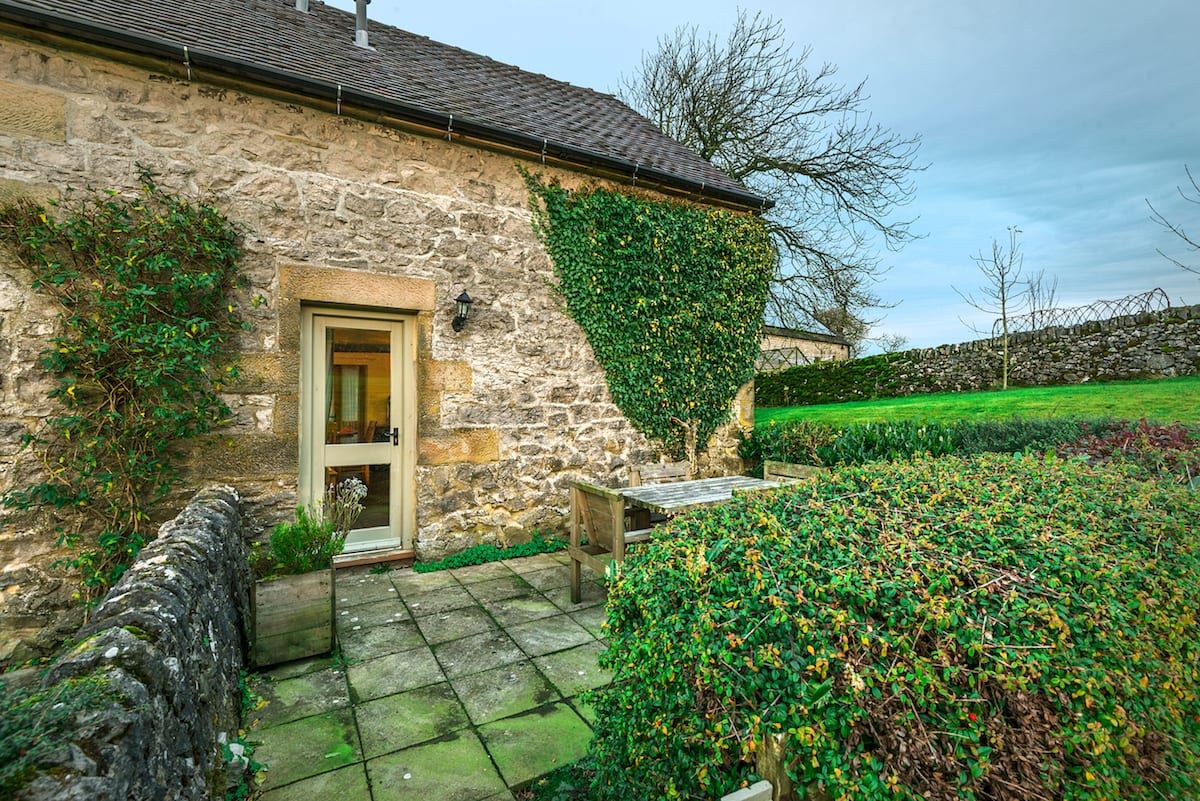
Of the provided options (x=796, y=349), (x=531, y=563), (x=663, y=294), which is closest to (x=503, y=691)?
(x=531, y=563)

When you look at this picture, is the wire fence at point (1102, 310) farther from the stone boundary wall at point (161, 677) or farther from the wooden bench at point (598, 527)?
the stone boundary wall at point (161, 677)

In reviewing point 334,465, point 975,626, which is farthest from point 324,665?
point 975,626

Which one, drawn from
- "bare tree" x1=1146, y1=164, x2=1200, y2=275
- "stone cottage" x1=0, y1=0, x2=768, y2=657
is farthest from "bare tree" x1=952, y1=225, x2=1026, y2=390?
"stone cottage" x1=0, y1=0, x2=768, y2=657

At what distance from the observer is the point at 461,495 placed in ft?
16.6

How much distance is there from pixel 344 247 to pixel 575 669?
158 inches

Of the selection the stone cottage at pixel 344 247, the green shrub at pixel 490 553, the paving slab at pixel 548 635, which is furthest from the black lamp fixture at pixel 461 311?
the paving slab at pixel 548 635

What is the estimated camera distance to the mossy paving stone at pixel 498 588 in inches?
163

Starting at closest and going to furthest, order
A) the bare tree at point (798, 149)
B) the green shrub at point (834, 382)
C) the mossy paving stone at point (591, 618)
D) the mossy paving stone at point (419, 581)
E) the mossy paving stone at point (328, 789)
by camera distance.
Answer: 1. the mossy paving stone at point (328, 789)
2. the mossy paving stone at point (591, 618)
3. the mossy paving stone at point (419, 581)
4. the bare tree at point (798, 149)
5. the green shrub at point (834, 382)

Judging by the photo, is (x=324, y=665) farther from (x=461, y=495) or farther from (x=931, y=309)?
(x=931, y=309)

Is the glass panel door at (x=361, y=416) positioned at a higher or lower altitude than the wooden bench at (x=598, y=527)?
higher

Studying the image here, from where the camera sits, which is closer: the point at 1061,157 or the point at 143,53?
the point at 143,53

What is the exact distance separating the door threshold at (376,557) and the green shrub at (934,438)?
4.62 m

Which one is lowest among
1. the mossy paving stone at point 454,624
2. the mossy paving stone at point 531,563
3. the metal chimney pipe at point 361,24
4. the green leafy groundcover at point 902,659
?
the mossy paving stone at point 454,624

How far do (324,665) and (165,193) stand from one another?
375 cm
